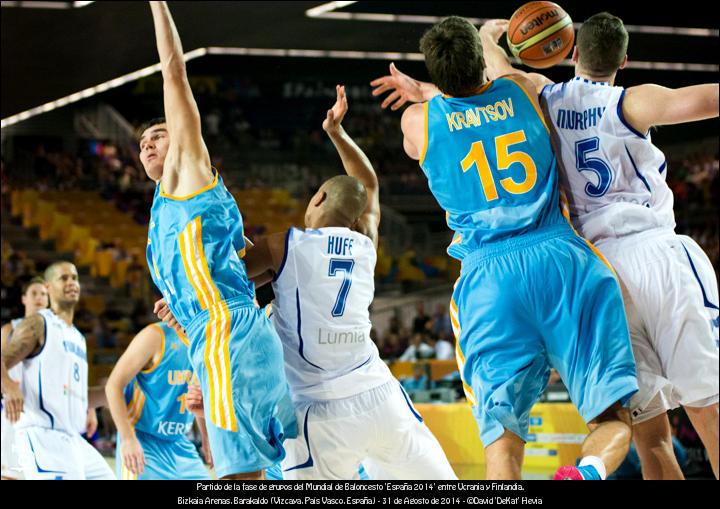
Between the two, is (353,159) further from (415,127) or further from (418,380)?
(418,380)

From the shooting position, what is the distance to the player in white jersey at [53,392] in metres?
6.07

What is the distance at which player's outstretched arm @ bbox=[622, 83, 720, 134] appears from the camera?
3.61 metres

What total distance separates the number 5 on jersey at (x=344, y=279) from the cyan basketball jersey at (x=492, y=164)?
60cm

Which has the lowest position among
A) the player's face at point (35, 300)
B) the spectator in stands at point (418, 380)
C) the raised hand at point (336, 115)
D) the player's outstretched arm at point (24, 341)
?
the spectator in stands at point (418, 380)

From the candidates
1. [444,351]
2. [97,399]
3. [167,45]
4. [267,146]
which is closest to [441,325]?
[444,351]

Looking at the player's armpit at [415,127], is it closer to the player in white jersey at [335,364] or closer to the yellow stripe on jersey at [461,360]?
the player in white jersey at [335,364]

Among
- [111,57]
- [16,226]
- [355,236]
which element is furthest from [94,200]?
[355,236]

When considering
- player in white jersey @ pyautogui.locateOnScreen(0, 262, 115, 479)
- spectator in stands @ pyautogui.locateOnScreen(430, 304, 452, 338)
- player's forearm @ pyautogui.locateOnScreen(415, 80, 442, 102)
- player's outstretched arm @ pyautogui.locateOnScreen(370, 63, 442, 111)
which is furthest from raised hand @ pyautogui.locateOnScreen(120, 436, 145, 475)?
spectator in stands @ pyautogui.locateOnScreen(430, 304, 452, 338)

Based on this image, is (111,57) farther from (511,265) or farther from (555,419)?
(511,265)

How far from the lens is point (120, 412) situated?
5.09 metres

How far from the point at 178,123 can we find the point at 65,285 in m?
3.07

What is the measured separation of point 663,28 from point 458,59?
5.91m

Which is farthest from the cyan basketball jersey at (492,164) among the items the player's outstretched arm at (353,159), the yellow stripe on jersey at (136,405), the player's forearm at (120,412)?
the yellow stripe on jersey at (136,405)

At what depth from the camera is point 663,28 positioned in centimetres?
904
